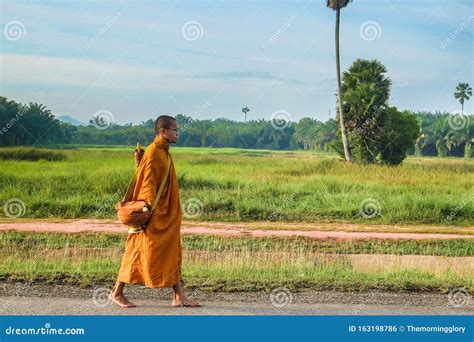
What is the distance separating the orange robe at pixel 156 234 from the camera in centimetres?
527

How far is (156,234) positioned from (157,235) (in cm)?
1

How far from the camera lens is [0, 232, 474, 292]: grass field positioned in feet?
20.9

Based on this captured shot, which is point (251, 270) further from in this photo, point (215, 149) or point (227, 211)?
point (215, 149)

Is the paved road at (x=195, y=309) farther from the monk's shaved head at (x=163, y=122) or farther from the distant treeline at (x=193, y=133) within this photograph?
the distant treeline at (x=193, y=133)

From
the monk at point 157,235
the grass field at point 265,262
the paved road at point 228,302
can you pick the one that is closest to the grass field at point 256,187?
the grass field at point 265,262

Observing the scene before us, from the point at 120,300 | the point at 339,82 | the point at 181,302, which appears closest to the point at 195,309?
the point at 181,302

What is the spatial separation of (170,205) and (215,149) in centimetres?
1877

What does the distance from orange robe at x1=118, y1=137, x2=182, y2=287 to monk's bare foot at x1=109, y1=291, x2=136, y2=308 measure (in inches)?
4.9

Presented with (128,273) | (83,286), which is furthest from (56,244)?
(128,273)

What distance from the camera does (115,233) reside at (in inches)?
502

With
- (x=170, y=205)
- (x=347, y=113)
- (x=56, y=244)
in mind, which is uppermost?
(x=347, y=113)

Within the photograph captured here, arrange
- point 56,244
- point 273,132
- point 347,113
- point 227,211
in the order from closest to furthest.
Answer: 1. point 56,244
2. point 227,211
3. point 347,113
4. point 273,132

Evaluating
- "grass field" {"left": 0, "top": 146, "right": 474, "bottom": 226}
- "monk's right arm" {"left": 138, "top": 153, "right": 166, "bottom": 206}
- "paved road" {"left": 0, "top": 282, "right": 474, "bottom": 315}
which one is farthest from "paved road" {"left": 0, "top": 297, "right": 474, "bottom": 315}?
"grass field" {"left": 0, "top": 146, "right": 474, "bottom": 226}

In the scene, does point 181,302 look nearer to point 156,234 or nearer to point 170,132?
point 156,234
